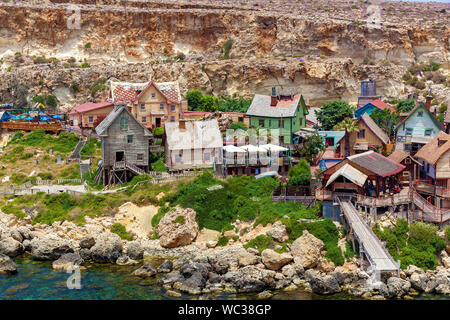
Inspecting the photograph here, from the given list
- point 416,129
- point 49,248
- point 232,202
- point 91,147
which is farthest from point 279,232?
point 91,147

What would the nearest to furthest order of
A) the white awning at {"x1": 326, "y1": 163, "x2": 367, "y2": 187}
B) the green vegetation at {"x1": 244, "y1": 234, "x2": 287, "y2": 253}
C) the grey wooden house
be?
the green vegetation at {"x1": 244, "y1": 234, "x2": 287, "y2": 253} → the white awning at {"x1": 326, "y1": 163, "x2": 367, "y2": 187} → the grey wooden house

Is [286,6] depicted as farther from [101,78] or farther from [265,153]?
[265,153]

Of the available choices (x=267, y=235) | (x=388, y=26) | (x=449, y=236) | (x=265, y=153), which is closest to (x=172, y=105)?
(x=265, y=153)

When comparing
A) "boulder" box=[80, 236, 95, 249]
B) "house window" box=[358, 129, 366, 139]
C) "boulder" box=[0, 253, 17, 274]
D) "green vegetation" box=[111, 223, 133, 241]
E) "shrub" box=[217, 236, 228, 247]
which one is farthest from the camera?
"house window" box=[358, 129, 366, 139]

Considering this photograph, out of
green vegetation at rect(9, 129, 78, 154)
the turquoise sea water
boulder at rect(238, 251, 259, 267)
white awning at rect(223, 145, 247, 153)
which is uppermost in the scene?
green vegetation at rect(9, 129, 78, 154)

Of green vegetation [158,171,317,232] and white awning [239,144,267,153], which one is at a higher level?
white awning [239,144,267,153]

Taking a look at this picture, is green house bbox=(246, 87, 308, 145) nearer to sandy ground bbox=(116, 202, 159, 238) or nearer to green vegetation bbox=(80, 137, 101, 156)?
green vegetation bbox=(80, 137, 101, 156)

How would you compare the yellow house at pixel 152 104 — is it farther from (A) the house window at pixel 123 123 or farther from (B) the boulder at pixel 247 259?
(B) the boulder at pixel 247 259

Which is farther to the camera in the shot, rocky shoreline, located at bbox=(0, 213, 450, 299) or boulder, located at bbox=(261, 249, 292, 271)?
boulder, located at bbox=(261, 249, 292, 271)

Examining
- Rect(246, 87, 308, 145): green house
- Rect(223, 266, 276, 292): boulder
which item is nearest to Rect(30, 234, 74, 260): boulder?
Rect(223, 266, 276, 292): boulder
